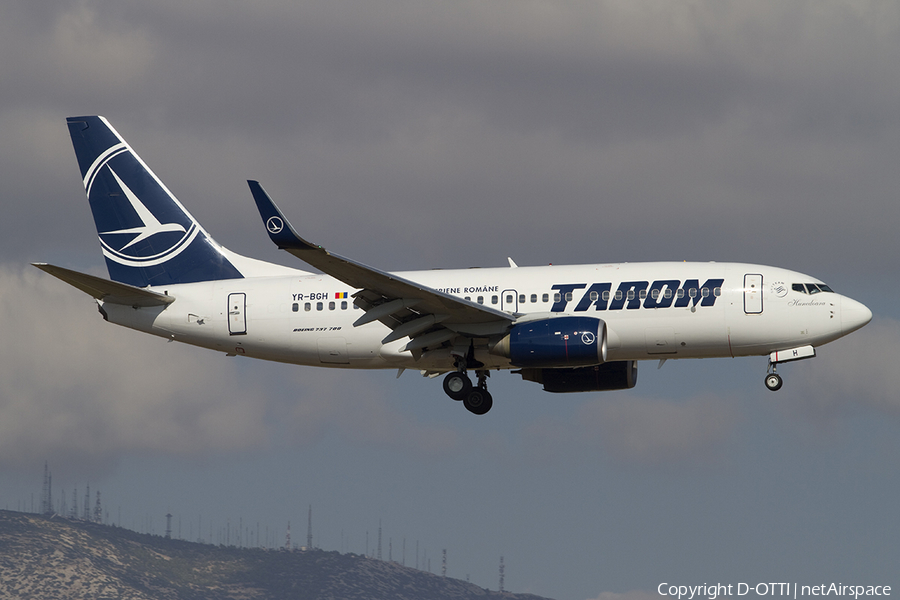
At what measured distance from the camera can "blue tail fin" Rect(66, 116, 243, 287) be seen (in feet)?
154

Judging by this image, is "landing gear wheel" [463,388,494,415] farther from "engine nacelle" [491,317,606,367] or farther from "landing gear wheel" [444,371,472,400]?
"engine nacelle" [491,317,606,367]

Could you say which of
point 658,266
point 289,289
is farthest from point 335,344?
point 658,266

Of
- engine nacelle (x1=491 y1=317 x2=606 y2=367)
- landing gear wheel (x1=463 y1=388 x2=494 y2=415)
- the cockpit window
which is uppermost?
the cockpit window

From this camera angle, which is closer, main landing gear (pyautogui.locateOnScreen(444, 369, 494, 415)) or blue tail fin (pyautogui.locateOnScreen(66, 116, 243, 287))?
main landing gear (pyautogui.locateOnScreen(444, 369, 494, 415))

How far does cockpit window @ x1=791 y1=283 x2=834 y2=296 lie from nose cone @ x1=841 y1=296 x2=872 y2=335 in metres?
0.77

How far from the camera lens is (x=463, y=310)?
40.5 metres

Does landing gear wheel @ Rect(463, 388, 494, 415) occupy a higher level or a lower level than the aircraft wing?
lower

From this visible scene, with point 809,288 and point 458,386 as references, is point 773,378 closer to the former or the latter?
point 809,288

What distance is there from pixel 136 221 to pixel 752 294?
2496 centimetres

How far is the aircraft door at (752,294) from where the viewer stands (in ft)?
133

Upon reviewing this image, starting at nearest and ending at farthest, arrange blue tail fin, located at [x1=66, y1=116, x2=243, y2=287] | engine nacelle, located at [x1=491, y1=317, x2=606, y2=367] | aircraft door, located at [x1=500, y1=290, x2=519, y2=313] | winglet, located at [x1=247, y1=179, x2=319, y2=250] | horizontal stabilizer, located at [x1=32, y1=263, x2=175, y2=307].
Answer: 1. winglet, located at [x1=247, y1=179, x2=319, y2=250]
2. engine nacelle, located at [x1=491, y1=317, x2=606, y2=367]
3. aircraft door, located at [x1=500, y1=290, x2=519, y2=313]
4. horizontal stabilizer, located at [x1=32, y1=263, x2=175, y2=307]
5. blue tail fin, located at [x1=66, y1=116, x2=243, y2=287]

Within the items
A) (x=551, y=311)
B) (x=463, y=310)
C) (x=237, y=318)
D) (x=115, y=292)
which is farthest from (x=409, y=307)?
(x=115, y=292)

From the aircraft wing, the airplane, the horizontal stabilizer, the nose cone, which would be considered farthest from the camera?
the horizontal stabilizer

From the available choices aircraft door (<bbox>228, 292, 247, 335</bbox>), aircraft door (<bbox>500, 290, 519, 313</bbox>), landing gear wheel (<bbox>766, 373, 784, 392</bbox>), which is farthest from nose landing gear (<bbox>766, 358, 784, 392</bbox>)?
aircraft door (<bbox>228, 292, 247, 335</bbox>)
